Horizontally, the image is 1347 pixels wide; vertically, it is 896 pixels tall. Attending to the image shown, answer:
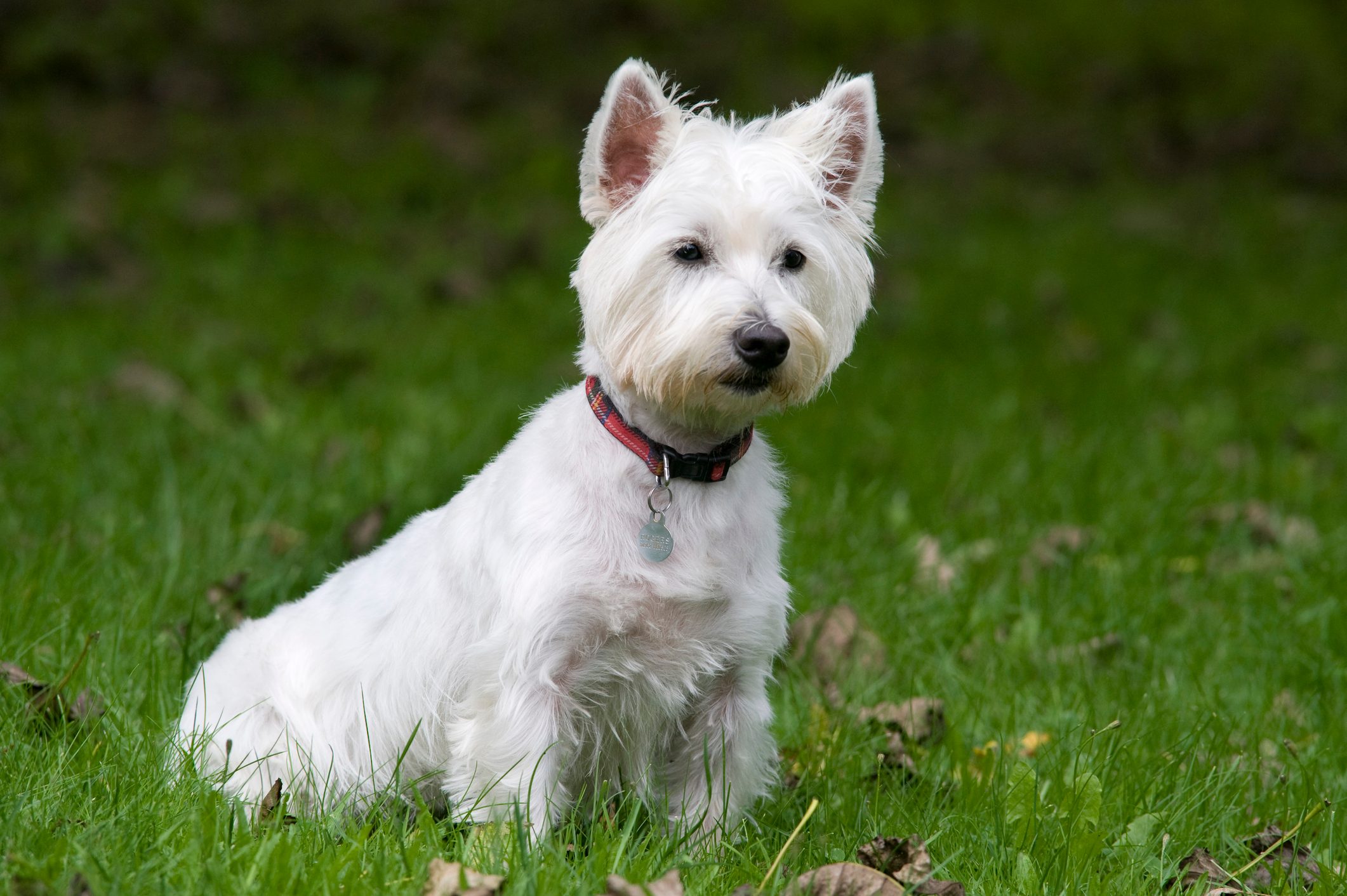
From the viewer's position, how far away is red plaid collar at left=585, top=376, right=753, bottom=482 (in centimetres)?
315

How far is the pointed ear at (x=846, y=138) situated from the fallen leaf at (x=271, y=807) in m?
1.95

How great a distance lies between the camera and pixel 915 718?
150 inches

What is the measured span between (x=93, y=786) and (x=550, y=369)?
193 inches

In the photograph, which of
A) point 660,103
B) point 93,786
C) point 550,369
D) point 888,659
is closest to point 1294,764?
point 888,659

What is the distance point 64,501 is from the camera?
5020mm

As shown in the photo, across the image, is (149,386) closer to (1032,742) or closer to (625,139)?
(625,139)

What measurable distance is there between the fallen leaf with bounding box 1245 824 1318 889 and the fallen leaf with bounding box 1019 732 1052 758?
59 centimetres

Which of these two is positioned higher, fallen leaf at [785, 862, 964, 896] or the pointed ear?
the pointed ear

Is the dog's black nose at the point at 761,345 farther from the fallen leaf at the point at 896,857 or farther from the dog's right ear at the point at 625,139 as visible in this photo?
the fallen leaf at the point at 896,857

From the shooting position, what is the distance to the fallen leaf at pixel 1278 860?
3.07 m

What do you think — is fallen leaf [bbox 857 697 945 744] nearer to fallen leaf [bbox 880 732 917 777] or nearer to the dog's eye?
fallen leaf [bbox 880 732 917 777]

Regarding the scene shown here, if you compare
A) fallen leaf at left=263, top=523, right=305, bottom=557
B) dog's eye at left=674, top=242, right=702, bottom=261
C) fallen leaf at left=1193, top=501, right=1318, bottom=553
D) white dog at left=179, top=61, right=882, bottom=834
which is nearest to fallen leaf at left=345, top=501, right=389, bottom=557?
fallen leaf at left=263, top=523, right=305, bottom=557

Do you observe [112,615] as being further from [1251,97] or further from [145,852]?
[1251,97]

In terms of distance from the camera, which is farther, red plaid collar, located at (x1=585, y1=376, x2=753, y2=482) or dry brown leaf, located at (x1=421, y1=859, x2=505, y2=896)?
red plaid collar, located at (x1=585, y1=376, x2=753, y2=482)
